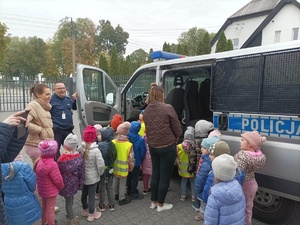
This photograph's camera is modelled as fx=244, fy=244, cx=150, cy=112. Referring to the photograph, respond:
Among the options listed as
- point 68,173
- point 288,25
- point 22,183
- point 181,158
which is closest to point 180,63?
point 181,158

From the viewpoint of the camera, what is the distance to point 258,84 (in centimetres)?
272

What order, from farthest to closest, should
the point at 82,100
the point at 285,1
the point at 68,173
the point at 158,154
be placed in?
the point at 285,1
the point at 82,100
the point at 158,154
the point at 68,173

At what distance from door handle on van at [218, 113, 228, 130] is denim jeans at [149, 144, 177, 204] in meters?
0.66

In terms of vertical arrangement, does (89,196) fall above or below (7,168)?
below

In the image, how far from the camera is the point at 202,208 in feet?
10.2

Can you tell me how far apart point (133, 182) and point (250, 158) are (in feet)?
6.24

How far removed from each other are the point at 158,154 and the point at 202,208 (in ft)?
2.89

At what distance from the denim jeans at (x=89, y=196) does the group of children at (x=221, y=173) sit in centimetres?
130

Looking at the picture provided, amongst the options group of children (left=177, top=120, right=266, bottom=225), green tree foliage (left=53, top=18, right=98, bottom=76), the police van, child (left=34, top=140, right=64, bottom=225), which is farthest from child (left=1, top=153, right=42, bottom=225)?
green tree foliage (left=53, top=18, right=98, bottom=76)

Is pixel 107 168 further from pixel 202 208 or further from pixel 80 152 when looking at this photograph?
pixel 202 208

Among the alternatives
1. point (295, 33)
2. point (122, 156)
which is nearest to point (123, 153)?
point (122, 156)

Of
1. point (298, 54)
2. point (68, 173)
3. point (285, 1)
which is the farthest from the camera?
point (285, 1)

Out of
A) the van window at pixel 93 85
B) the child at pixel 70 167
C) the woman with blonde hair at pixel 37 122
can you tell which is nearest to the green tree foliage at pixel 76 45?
the van window at pixel 93 85

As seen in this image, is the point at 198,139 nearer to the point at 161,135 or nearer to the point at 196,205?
the point at 161,135
